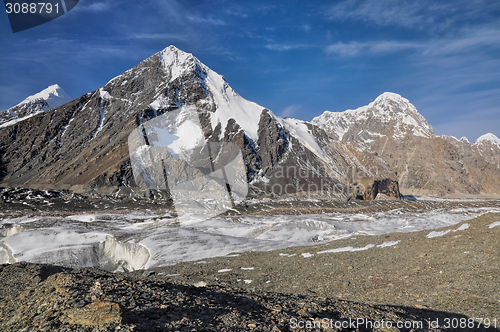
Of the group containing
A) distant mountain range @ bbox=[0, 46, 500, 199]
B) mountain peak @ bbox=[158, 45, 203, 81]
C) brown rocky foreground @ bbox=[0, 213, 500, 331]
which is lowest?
brown rocky foreground @ bbox=[0, 213, 500, 331]

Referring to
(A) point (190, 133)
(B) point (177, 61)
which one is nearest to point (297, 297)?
(A) point (190, 133)

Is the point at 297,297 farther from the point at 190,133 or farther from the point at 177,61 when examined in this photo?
the point at 177,61

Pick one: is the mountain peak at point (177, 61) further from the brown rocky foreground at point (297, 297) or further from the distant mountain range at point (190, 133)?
the brown rocky foreground at point (297, 297)

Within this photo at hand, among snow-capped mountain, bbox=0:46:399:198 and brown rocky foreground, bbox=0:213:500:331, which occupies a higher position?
snow-capped mountain, bbox=0:46:399:198

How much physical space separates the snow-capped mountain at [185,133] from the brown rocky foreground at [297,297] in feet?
378

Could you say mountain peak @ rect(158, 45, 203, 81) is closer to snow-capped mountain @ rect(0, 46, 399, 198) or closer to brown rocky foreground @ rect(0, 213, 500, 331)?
snow-capped mountain @ rect(0, 46, 399, 198)

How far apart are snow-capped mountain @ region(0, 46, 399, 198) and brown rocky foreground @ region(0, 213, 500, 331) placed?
11508 centimetres

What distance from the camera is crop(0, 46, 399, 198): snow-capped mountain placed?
131750 mm

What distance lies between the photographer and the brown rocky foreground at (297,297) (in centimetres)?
516

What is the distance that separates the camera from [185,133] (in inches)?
5974

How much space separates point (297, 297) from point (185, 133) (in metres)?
150

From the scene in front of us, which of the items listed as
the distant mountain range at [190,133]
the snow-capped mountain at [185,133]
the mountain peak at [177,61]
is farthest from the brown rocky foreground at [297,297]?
the mountain peak at [177,61]

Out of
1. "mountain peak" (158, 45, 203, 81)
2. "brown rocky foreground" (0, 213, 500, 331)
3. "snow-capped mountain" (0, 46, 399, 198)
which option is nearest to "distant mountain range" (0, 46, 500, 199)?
"snow-capped mountain" (0, 46, 399, 198)

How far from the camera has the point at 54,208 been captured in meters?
73.5
